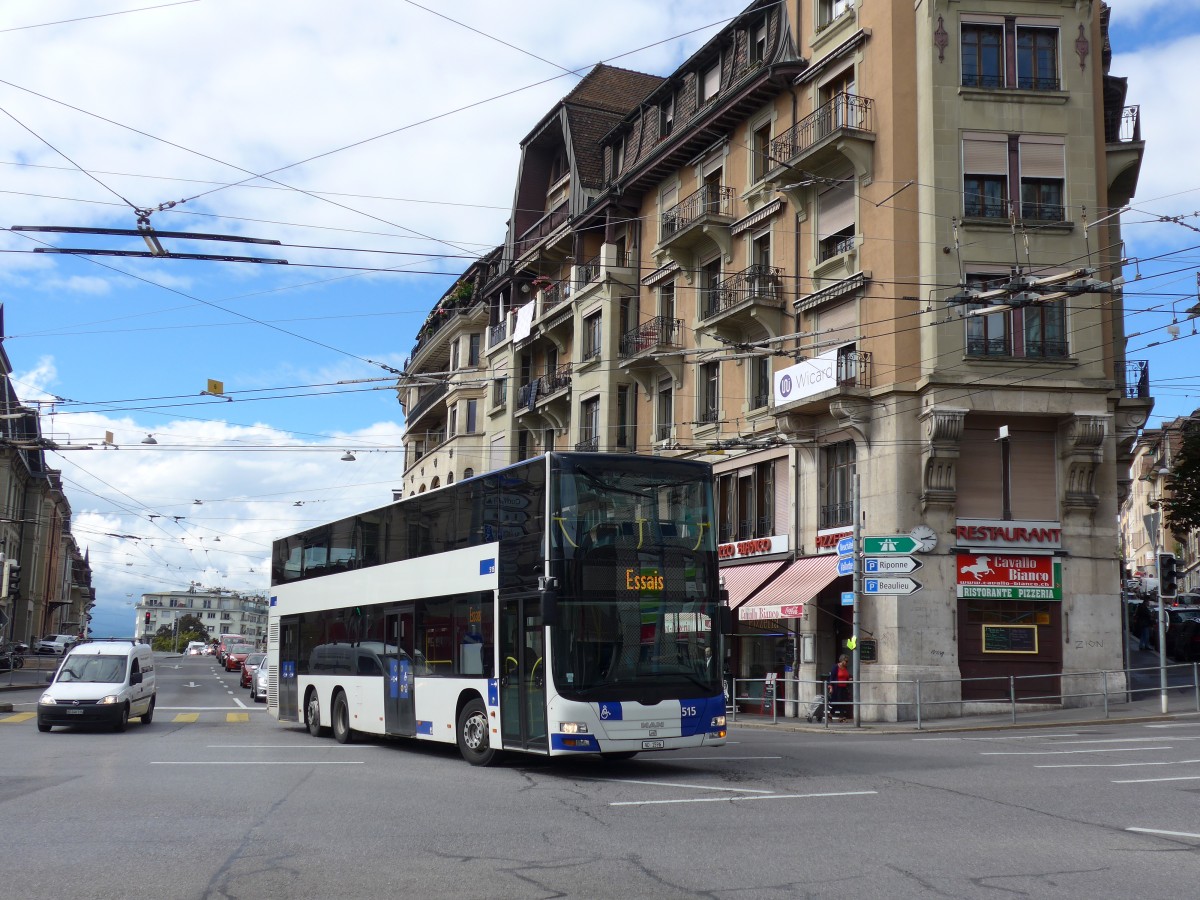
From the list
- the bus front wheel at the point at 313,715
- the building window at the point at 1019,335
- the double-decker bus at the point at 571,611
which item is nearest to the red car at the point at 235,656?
the bus front wheel at the point at 313,715

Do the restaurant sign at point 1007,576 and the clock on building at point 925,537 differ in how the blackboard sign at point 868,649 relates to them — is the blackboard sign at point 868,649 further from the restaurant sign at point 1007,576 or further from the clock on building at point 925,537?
the clock on building at point 925,537

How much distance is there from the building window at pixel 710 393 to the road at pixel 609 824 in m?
17.9

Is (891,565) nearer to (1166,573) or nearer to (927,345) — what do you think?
(1166,573)

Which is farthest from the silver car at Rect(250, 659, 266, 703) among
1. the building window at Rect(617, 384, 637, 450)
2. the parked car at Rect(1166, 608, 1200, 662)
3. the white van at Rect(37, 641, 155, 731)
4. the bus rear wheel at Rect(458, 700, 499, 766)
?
the parked car at Rect(1166, 608, 1200, 662)

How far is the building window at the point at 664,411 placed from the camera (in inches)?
1537

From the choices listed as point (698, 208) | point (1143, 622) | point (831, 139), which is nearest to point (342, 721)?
point (831, 139)

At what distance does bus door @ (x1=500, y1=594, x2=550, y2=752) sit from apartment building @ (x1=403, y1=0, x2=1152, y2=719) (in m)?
10.2

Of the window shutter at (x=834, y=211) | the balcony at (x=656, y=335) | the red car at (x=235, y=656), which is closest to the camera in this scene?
the window shutter at (x=834, y=211)

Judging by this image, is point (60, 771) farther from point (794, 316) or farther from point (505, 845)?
point (794, 316)

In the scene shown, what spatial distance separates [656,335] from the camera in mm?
38219

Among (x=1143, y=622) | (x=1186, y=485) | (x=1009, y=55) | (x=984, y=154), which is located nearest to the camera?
(x=984, y=154)

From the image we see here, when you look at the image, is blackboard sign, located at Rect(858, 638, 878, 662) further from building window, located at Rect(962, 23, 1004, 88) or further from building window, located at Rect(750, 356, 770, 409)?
building window, located at Rect(962, 23, 1004, 88)

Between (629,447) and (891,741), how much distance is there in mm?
19576

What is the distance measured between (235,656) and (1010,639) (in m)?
46.8
